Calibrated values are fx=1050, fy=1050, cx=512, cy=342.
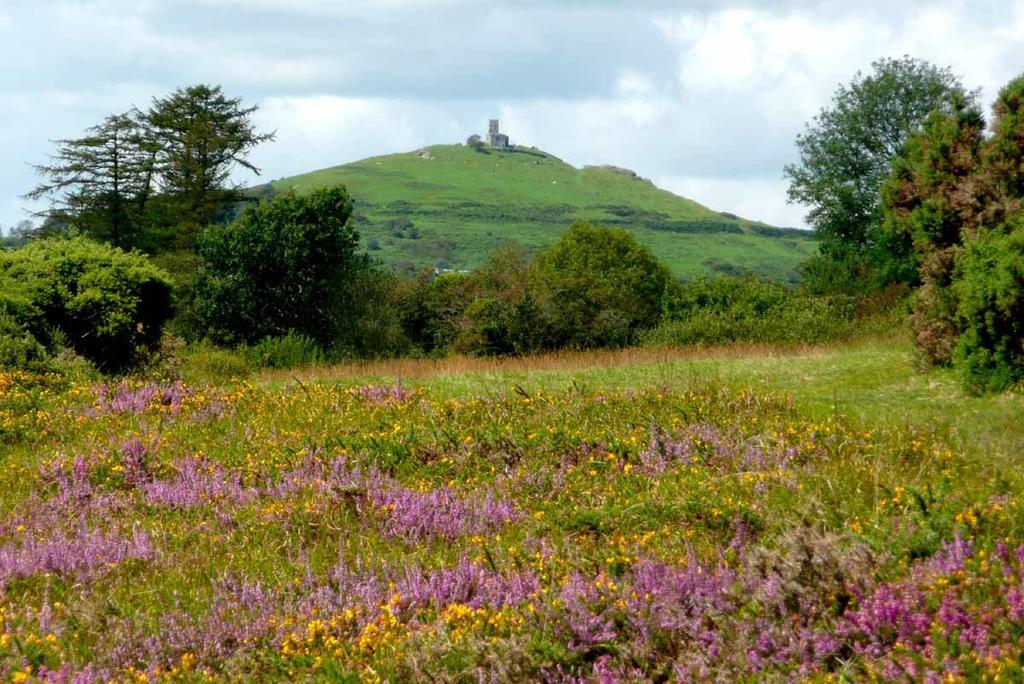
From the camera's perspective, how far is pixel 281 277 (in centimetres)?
4641

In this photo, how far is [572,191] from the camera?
199 metres

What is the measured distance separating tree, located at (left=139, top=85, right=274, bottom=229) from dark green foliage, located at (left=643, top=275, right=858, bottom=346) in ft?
101

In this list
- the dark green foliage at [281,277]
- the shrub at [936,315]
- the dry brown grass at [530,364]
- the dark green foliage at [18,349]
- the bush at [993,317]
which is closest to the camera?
the dark green foliage at [18,349]

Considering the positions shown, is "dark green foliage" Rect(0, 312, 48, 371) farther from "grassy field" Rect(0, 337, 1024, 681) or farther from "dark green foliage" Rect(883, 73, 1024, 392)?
"dark green foliage" Rect(883, 73, 1024, 392)

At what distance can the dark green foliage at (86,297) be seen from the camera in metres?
17.7

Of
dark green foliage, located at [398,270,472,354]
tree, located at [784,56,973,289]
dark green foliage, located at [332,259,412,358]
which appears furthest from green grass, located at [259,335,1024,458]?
tree, located at [784,56,973,289]

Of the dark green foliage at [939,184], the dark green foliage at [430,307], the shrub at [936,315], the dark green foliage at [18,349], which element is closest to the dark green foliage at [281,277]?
the dark green foliage at [430,307]

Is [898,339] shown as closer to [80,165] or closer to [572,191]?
[80,165]

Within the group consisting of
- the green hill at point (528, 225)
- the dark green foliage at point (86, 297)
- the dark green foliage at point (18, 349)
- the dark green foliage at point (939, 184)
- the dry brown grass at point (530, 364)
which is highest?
the green hill at point (528, 225)

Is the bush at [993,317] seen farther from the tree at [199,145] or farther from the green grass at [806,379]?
the tree at [199,145]

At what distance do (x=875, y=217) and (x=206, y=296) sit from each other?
3639 cm

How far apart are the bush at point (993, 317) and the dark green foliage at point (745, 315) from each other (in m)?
15.0

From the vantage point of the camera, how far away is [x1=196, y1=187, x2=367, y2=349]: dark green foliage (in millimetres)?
45719

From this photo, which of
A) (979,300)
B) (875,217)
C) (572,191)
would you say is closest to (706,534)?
(979,300)
